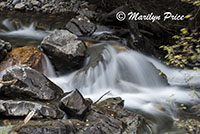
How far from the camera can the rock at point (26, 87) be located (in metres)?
4.55

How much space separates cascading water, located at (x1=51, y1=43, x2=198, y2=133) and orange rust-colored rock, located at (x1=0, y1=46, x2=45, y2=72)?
707 mm

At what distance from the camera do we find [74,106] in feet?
13.0

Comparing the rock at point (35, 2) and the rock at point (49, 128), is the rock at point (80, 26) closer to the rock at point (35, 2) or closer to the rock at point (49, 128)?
the rock at point (49, 128)

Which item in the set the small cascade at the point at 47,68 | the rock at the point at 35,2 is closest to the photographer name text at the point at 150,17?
the small cascade at the point at 47,68

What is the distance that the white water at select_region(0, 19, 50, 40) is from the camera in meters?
9.44

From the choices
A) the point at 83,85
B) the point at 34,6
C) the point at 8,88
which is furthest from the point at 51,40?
the point at 34,6

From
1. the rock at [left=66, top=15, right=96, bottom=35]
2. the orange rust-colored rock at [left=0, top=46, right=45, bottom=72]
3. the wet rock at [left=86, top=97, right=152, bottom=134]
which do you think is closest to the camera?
the wet rock at [left=86, top=97, right=152, bottom=134]

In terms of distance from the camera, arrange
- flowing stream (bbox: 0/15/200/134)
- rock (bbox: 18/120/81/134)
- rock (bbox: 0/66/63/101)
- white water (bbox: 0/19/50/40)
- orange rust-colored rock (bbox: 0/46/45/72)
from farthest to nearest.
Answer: white water (bbox: 0/19/50/40) → orange rust-colored rock (bbox: 0/46/45/72) → flowing stream (bbox: 0/15/200/134) → rock (bbox: 0/66/63/101) → rock (bbox: 18/120/81/134)

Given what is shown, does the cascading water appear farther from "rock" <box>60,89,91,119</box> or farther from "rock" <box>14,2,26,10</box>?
"rock" <box>14,2,26,10</box>

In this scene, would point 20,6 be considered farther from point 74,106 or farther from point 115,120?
point 115,120

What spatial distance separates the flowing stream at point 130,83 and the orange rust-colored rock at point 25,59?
29 cm

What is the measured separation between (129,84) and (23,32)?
20.6 ft

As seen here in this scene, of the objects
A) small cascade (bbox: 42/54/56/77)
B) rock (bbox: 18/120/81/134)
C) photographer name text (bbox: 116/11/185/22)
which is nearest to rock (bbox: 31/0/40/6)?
photographer name text (bbox: 116/11/185/22)

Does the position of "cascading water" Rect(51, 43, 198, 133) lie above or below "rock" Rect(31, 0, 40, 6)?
below
